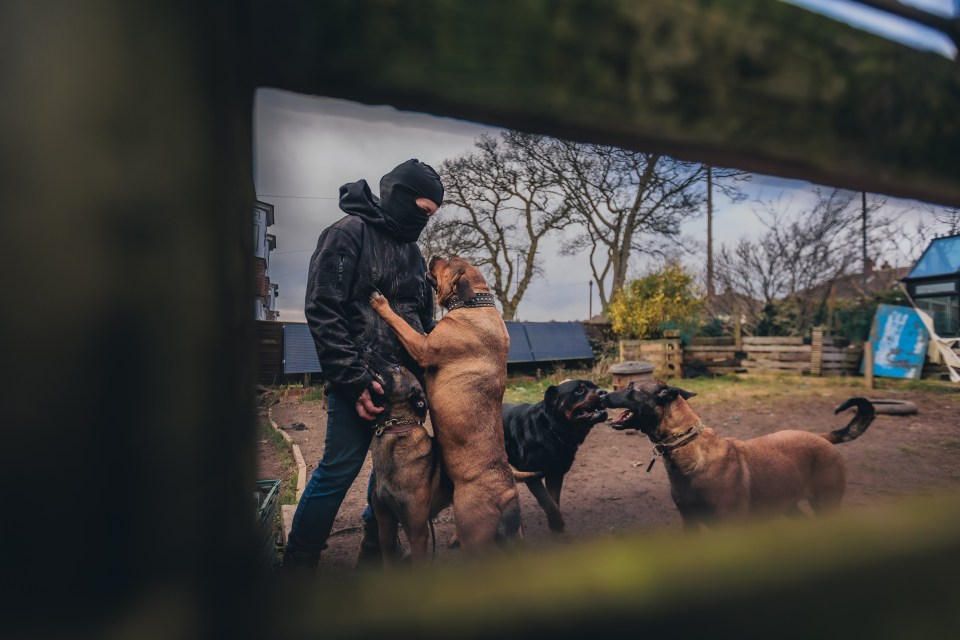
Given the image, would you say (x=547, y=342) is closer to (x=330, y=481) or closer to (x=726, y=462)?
(x=726, y=462)

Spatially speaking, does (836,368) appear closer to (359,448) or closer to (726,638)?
(359,448)

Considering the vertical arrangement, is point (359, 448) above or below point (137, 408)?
below

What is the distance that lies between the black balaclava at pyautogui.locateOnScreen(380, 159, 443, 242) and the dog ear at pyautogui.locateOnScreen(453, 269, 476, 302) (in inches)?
15.3

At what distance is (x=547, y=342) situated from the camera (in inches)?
376

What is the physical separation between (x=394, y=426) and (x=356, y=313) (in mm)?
635

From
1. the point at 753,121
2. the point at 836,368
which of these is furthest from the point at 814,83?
the point at 836,368

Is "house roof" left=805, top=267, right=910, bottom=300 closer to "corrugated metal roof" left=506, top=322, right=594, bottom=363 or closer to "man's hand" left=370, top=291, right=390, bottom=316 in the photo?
"corrugated metal roof" left=506, top=322, right=594, bottom=363

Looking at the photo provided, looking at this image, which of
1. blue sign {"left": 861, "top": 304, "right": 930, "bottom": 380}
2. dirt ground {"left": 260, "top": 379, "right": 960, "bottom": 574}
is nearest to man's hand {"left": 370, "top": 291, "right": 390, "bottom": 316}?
dirt ground {"left": 260, "top": 379, "right": 960, "bottom": 574}

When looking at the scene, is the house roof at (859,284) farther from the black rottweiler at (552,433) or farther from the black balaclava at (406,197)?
the black balaclava at (406,197)

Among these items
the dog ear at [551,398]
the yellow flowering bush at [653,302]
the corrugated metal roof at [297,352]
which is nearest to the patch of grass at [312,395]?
the corrugated metal roof at [297,352]

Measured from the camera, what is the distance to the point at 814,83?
26.0 inches

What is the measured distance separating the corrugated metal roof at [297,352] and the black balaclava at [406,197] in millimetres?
4687

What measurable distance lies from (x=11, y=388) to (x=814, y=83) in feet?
2.92

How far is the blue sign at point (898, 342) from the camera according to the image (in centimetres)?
986
